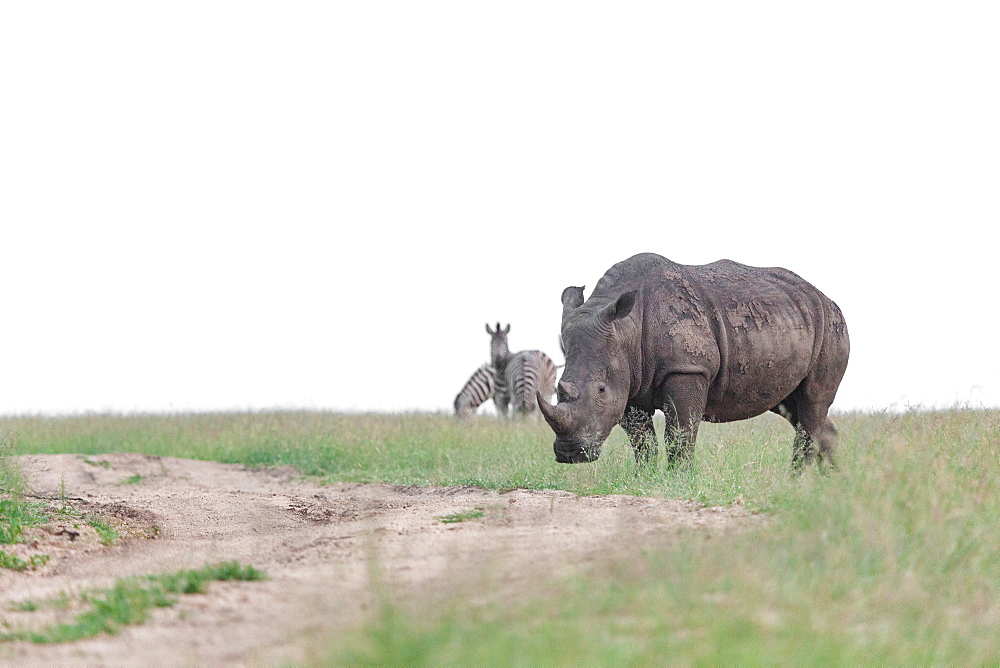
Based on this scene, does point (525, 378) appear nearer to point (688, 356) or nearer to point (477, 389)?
point (477, 389)

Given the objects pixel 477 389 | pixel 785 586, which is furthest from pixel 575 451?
pixel 477 389

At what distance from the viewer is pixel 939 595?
4441mm

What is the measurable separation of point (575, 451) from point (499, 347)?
11861 millimetres

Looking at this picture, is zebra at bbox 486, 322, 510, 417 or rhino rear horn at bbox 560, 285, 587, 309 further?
zebra at bbox 486, 322, 510, 417

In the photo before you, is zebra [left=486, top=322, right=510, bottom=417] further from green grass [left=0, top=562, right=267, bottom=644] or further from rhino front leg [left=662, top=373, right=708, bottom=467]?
green grass [left=0, top=562, right=267, bottom=644]

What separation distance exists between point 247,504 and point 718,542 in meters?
5.77

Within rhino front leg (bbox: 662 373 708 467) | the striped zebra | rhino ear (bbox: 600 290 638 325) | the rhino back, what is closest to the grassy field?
rhino front leg (bbox: 662 373 708 467)

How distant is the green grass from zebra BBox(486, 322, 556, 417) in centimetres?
1372

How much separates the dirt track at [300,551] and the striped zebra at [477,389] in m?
11.7

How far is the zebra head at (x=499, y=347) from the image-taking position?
2014 centimetres

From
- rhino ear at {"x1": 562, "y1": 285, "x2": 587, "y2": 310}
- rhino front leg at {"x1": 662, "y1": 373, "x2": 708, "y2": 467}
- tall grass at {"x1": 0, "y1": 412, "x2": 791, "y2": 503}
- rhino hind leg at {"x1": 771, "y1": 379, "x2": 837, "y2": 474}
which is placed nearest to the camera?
tall grass at {"x1": 0, "y1": 412, "x2": 791, "y2": 503}

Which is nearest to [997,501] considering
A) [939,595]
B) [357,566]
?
[939,595]

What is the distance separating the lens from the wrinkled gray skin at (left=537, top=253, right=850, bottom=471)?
8.42m

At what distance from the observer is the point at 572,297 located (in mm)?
9484
